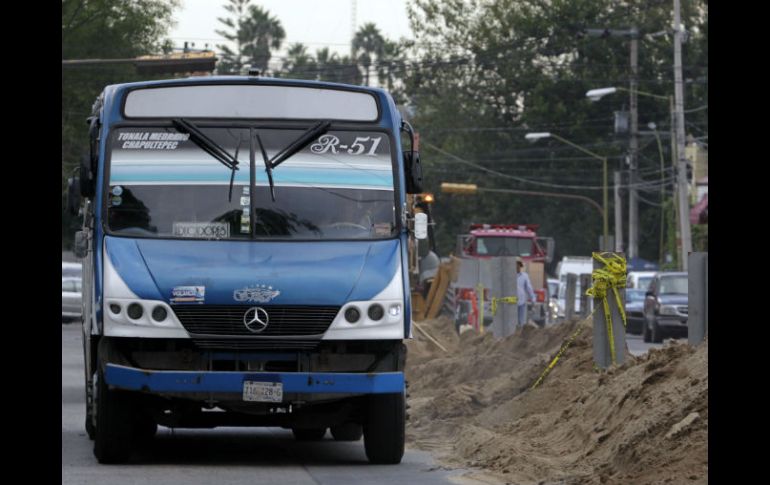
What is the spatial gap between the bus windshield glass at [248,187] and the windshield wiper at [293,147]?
3cm

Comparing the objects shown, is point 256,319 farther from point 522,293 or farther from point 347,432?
point 522,293

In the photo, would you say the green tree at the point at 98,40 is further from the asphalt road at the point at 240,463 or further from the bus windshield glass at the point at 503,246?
the asphalt road at the point at 240,463

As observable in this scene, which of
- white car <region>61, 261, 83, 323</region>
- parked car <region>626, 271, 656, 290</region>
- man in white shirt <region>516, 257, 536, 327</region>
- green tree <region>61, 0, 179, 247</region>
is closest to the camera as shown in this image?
man in white shirt <region>516, 257, 536, 327</region>

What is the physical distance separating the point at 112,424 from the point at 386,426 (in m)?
2.12

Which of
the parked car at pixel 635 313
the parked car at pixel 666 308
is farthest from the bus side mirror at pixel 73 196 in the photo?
the parked car at pixel 635 313

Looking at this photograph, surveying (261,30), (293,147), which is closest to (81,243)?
(293,147)

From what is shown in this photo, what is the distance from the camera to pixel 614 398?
13.0 m

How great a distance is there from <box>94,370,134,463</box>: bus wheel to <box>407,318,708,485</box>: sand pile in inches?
102

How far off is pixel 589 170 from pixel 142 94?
2595 inches

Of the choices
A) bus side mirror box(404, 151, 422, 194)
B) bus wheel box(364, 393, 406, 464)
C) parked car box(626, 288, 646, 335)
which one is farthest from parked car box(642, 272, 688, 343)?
bus wheel box(364, 393, 406, 464)

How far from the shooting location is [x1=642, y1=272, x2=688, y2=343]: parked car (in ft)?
118

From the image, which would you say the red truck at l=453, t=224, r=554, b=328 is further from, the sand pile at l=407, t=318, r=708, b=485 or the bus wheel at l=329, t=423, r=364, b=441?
the bus wheel at l=329, t=423, r=364, b=441
